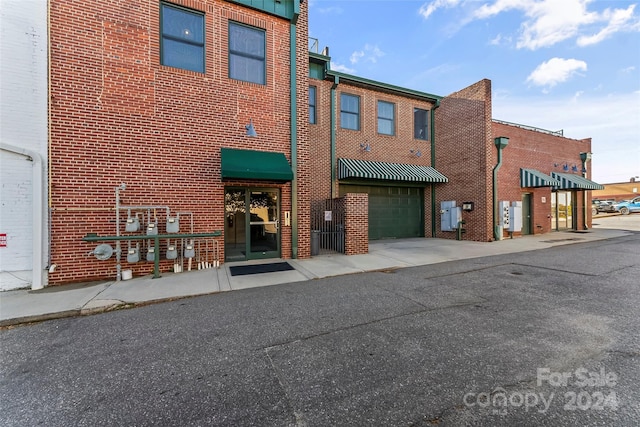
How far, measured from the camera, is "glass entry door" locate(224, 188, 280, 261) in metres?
8.16

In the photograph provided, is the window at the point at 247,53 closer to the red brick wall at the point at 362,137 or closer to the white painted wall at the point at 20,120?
the red brick wall at the point at 362,137

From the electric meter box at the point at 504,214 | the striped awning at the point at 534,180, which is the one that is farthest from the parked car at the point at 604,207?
the electric meter box at the point at 504,214

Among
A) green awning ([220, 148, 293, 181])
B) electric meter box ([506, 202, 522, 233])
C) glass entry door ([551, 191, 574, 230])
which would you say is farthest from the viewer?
glass entry door ([551, 191, 574, 230])

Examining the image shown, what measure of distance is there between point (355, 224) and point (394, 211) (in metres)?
5.54

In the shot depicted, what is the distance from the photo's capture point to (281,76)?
28.0ft

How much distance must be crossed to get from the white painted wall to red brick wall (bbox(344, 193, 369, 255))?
319 inches

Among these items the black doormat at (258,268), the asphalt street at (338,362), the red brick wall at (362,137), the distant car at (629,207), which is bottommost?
the asphalt street at (338,362)

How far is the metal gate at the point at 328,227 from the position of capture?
31.2 feet

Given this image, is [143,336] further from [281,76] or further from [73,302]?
[281,76]

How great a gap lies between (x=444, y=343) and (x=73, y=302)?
20.8 ft

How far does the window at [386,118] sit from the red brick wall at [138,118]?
6604 mm

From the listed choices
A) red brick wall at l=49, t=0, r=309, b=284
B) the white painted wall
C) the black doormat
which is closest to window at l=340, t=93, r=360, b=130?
red brick wall at l=49, t=0, r=309, b=284

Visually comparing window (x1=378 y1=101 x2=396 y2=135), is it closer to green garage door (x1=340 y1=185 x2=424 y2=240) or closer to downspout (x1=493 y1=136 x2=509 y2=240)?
green garage door (x1=340 y1=185 x2=424 y2=240)

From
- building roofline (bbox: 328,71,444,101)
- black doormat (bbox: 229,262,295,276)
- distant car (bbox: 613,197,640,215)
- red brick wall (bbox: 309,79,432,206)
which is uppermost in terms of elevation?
building roofline (bbox: 328,71,444,101)
